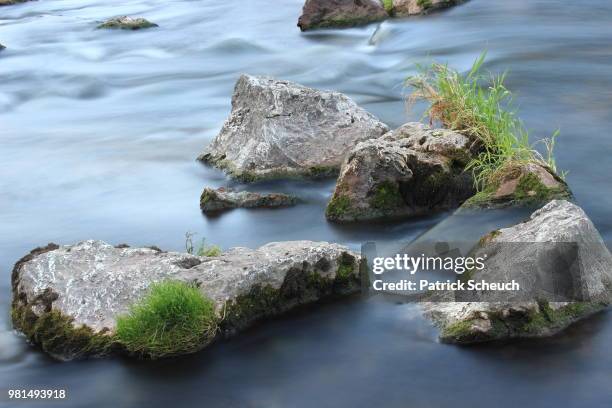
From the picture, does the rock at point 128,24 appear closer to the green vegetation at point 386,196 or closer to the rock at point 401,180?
the rock at point 401,180

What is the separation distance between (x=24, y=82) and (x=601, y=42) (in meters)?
10.5

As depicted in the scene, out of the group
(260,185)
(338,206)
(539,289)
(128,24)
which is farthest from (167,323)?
(128,24)

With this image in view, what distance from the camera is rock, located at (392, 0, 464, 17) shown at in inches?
703

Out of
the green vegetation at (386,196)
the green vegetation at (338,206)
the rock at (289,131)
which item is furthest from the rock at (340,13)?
the green vegetation at (386,196)

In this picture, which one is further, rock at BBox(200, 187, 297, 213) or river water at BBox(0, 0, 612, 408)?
rock at BBox(200, 187, 297, 213)

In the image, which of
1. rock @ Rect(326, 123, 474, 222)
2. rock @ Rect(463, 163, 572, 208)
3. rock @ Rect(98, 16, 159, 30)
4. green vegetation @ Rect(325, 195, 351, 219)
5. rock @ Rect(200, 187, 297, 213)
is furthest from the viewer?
rock @ Rect(98, 16, 159, 30)

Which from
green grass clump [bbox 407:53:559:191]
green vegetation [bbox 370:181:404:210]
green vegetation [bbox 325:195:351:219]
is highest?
green grass clump [bbox 407:53:559:191]

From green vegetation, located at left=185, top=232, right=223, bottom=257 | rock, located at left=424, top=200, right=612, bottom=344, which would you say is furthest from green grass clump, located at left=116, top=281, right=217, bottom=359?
rock, located at left=424, top=200, right=612, bottom=344

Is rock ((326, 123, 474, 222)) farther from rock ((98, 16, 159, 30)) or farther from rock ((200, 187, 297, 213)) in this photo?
rock ((98, 16, 159, 30))

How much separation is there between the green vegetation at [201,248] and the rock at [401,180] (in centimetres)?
123

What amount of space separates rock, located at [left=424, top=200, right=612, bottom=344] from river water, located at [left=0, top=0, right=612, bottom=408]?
0.12m

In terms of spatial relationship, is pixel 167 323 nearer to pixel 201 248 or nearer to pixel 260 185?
pixel 201 248

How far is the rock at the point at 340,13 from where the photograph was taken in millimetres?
18422

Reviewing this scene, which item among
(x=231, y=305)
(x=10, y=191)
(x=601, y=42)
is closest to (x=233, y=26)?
(x=601, y=42)
